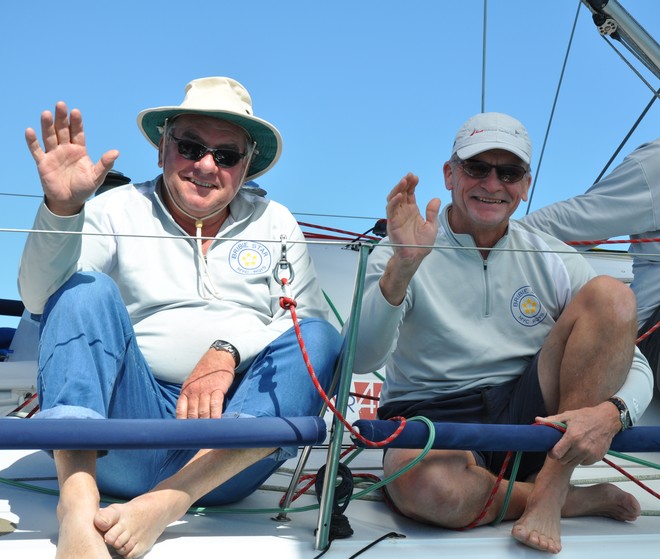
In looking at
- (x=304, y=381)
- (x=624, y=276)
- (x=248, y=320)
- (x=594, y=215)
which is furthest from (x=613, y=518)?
(x=624, y=276)

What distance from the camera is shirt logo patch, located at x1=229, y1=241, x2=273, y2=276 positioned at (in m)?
2.28

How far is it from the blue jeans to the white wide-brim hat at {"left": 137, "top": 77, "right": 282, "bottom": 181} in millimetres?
642

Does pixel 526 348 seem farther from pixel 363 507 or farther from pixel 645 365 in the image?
pixel 363 507

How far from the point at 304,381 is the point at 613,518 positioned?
0.87m

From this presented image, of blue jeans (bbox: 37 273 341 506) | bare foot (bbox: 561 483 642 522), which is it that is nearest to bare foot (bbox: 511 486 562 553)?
bare foot (bbox: 561 483 642 522)

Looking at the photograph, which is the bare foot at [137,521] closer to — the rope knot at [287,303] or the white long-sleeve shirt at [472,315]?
the rope knot at [287,303]

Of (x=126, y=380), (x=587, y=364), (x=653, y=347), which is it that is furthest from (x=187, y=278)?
(x=653, y=347)

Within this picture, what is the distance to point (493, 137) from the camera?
2.32 m

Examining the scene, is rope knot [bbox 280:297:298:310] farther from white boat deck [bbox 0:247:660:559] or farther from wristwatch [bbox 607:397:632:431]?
wristwatch [bbox 607:397:632:431]

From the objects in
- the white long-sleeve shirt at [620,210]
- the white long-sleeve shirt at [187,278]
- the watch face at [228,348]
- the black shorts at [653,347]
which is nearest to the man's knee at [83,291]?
the white long-sleeve shirt at [187,278]

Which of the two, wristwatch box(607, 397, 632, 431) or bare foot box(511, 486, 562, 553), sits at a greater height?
wristwatch box(607, 397, 632, 431)

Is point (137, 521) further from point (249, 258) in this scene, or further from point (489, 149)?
Result: point (489, 149)

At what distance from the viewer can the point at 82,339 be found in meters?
1.74

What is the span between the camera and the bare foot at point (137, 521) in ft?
5.12
